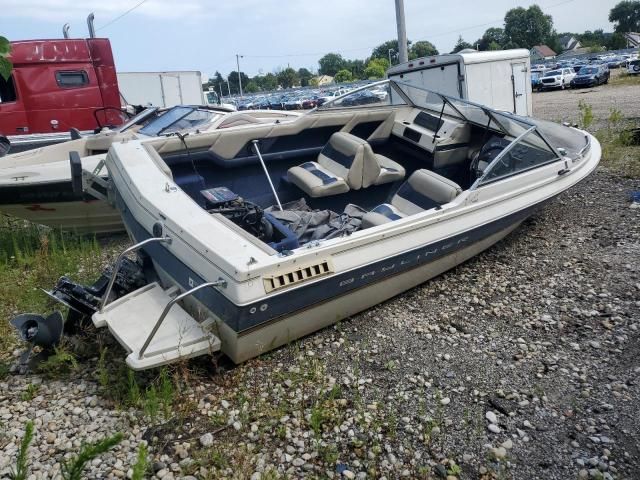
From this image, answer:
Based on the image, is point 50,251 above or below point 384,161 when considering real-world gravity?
below

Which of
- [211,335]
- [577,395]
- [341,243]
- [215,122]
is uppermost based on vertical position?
[215,122]

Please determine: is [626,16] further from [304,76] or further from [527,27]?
[304,76]

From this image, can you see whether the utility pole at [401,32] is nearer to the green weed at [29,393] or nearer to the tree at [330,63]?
the green weed at [29,393]

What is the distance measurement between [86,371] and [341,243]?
1.78 m

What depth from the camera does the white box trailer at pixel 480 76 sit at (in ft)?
29.3

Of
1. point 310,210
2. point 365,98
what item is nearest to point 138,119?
point 365,98

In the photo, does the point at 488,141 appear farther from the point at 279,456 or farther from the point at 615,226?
the point at 279,456

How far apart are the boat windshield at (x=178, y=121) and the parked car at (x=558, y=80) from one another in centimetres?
2858

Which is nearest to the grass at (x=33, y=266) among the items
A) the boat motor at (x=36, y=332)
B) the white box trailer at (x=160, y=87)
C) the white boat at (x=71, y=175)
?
the white boat at (x=71, y=175)

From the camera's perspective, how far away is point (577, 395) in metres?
2.80

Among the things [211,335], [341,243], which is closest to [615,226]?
[341,243]

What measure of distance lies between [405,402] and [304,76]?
104 m

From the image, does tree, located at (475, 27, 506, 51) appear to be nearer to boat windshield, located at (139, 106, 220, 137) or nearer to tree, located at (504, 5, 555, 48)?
tree, located at (504, 5, 555, 48)

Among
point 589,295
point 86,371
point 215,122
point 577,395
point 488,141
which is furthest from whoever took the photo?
point 215,122
